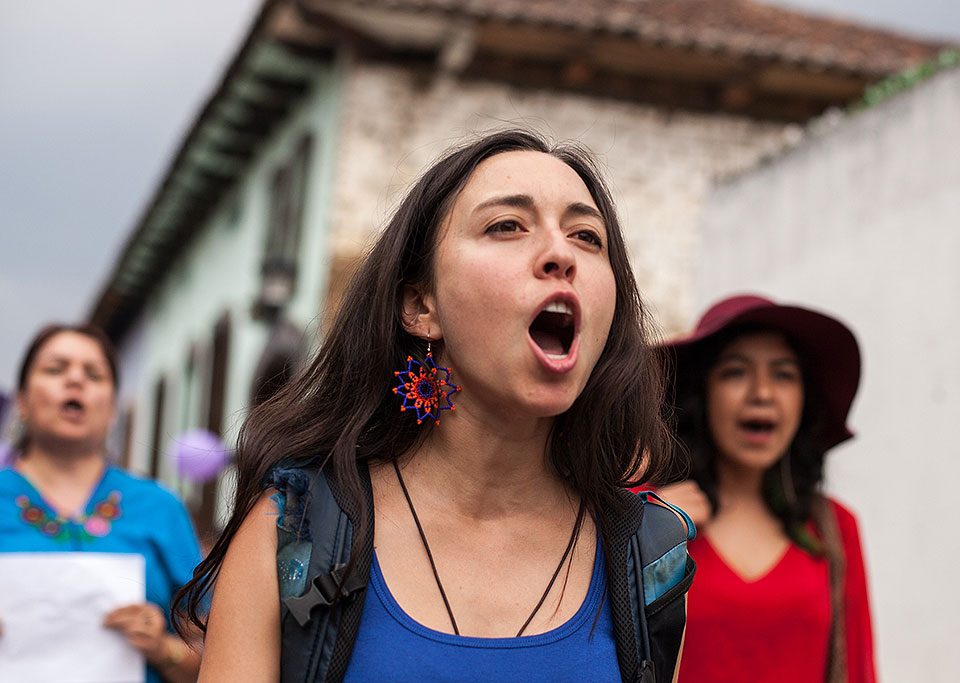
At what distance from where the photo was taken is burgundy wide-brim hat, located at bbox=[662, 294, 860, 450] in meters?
4.04

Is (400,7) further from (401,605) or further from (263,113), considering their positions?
(401,605)

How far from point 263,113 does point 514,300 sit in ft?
48.4

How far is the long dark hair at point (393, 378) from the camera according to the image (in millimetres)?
2363

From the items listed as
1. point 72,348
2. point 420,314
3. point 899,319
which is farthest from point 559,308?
point 899,319

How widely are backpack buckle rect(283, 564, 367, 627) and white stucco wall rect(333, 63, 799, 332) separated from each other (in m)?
11.2

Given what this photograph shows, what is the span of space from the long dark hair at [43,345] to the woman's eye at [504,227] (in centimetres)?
323

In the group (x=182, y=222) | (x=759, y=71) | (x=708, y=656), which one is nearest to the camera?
(x=708, y=656)

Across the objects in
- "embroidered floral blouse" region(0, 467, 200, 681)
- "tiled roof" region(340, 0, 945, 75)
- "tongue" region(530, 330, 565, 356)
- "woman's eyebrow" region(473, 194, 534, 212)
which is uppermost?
"tiled roof" region(340, 0, 945, 75)

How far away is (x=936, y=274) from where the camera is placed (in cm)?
676

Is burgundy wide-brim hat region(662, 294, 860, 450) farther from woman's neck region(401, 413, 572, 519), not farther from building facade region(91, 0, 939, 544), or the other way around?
building facade region(91, 0, 939, 544)

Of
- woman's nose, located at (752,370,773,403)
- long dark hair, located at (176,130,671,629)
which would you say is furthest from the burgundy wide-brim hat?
long dark hair, located at (176,130,671,629)

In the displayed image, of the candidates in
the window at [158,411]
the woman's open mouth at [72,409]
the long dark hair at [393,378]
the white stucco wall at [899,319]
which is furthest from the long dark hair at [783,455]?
the window at [158,411]

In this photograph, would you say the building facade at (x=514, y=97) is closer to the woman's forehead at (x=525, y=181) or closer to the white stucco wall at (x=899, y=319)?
the white stucco wall at (x=899, y=319)

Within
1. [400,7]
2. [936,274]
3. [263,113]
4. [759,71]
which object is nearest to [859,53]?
[759,71]
